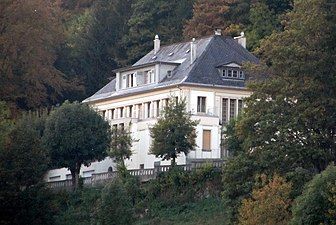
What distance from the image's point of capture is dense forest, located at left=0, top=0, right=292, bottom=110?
115188 millimetres

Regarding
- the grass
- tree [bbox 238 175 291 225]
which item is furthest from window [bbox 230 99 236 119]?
tree [bbox 238 175 291 225]

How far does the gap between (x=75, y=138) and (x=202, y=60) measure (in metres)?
11.5

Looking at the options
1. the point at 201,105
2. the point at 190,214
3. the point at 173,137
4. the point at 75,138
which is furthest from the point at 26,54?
the point at 190,214

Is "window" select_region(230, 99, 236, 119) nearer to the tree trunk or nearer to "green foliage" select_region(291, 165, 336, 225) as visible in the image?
the tree trunk

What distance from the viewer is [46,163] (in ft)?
317

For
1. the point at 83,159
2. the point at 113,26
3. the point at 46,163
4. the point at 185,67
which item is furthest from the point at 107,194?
the point at 113,26

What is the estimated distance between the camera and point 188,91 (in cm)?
10819

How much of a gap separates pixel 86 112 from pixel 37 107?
587 inches

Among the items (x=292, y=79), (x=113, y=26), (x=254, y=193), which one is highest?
(x=113, y=26)

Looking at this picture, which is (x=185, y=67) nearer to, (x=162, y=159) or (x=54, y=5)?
(x=162, y=159)

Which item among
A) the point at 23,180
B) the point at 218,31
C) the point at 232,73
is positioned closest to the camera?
the point at 23,180

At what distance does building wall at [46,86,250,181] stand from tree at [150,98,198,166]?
3.72 meters

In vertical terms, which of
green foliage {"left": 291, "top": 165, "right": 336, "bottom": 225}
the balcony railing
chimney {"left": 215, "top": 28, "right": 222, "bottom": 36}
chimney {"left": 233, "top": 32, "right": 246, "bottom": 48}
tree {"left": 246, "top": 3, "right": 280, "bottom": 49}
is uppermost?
tree {"left": 246, "top": 3, "right": 280, "bottom": 49}

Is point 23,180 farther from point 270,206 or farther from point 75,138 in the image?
point 270,206
